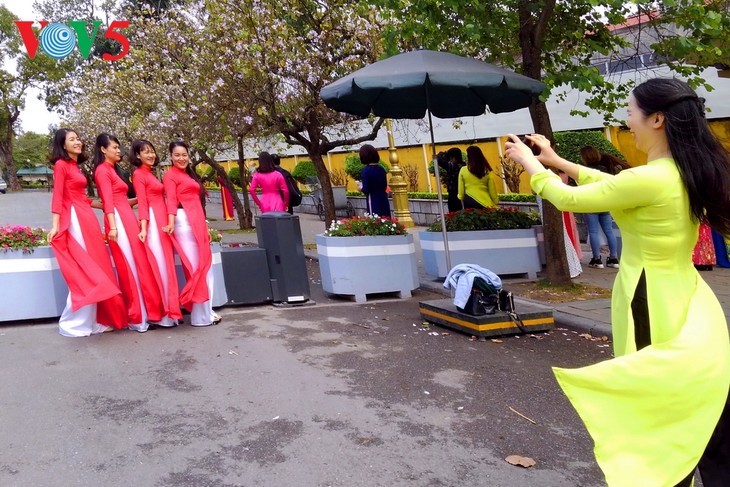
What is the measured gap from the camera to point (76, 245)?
6918 mm

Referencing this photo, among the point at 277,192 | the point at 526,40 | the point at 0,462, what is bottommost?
the point at 0,462

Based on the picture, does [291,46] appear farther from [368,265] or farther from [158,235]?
[158,235]

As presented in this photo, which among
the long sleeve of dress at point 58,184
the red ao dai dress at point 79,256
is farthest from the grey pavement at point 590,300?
the long sleeve of dress at point 58,184

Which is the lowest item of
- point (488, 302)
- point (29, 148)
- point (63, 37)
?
point (488, 302)

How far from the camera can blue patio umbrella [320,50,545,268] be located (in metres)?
6.91

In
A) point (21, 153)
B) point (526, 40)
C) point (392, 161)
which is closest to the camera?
point (526, 40)

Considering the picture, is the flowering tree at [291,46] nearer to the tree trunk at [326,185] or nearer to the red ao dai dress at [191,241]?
the tree trunk at [326,185]

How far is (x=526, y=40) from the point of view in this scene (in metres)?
8.70

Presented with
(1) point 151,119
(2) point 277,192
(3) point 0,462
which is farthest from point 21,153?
(3) point 0,462

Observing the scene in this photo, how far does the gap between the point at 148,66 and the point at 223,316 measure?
403 inches

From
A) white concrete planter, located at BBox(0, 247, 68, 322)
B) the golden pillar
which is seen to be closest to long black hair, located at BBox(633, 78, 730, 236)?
white concrete planter, located at BBox(0, 247, 68, 322)

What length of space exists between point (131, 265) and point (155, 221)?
52cm

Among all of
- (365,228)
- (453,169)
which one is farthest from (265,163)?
(453,169)

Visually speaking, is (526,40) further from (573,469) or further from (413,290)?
(573,469)
